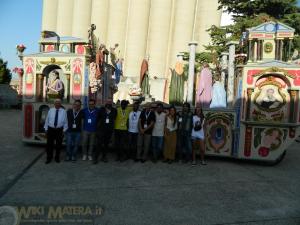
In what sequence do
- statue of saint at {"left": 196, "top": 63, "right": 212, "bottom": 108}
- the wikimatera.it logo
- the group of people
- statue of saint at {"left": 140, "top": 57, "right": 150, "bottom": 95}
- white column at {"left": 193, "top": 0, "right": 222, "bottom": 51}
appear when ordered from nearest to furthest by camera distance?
1. the wikimatera.it logo
2. the group of people
3. statue of saint at {"left": 196, "top": 63, "right": 212, "bottom": 108}
4. statue of saint at {"left": 140, "top": 57, "right": 150, "bottom": 95}
5. white column at {"left": 193, "top": 0, "right": 222, "bottom": 51}

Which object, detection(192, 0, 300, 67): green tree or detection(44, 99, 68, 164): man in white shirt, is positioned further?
detection(192, 0, 300, 67): green tree

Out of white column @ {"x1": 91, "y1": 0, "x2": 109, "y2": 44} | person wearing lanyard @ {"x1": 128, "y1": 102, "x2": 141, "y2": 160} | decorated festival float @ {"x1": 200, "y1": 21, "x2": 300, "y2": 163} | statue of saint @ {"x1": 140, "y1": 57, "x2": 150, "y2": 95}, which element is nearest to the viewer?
person wearing lanyard @ {"x1": 128, "y1": 102, "x2": 141, "y2": 160}

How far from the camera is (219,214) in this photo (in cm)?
538

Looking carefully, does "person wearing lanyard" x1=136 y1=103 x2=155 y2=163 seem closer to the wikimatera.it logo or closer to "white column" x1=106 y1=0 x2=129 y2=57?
the wikimatera.it logo

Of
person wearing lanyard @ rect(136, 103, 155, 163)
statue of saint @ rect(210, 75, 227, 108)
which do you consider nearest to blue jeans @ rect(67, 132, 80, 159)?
person wearing lanyard @ rect(136, 103, 155, 163)

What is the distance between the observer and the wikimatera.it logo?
4.80m

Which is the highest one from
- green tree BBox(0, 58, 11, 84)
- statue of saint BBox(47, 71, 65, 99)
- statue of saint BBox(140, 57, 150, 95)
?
green tree BBox(0, 58, 11, 84)

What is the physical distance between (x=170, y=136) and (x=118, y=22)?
22.7m

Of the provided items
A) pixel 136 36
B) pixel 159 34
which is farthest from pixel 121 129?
pixel 159 34

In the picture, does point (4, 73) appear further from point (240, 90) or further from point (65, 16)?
point (240, 90)

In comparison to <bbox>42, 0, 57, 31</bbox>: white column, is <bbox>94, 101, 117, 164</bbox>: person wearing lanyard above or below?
below

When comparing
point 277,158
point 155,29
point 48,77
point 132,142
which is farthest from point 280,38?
point 155,29

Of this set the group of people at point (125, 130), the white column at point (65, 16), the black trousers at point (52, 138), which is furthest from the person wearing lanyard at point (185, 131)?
the white column at point (65, 16)

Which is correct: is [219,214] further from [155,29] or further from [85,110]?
[155,29]
